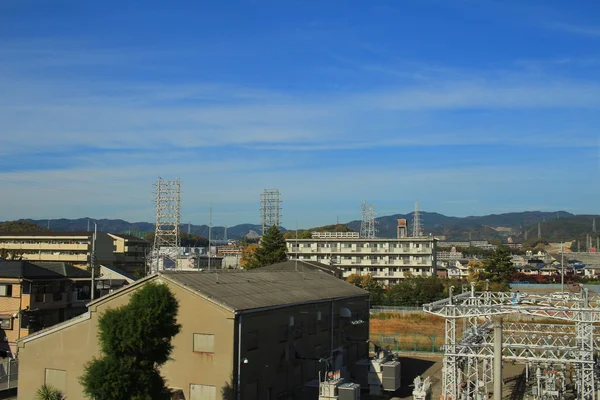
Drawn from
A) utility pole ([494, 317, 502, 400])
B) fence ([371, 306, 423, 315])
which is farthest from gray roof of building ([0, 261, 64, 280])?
fence ([371, 306, 423, 315])

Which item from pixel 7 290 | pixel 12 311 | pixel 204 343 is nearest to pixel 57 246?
pixel 7 290

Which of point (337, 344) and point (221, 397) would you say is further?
point (337, 344)

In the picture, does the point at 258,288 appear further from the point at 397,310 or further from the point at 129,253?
the point at 129,253

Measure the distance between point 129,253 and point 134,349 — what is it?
192 ft

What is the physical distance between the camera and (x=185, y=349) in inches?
708

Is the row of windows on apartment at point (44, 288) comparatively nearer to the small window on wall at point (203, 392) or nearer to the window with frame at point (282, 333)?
the small window on wall at point (203, 392)

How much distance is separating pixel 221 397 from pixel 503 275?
142 feet

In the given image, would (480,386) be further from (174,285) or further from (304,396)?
(174,285)

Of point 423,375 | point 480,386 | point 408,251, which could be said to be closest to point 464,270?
point 408,251

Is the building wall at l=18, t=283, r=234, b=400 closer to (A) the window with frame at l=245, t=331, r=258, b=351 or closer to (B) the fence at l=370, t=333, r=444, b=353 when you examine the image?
(A) the window with frame at l=245, t=331, r=258, b=351

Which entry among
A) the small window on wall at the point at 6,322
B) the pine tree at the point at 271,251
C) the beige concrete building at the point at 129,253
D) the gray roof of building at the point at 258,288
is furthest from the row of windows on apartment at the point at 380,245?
the small window on wall at the point at 6,322

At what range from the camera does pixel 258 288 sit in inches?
859

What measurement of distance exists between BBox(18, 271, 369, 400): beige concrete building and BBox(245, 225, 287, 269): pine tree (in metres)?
30.0

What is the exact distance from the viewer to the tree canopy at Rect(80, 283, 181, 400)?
14023mm
